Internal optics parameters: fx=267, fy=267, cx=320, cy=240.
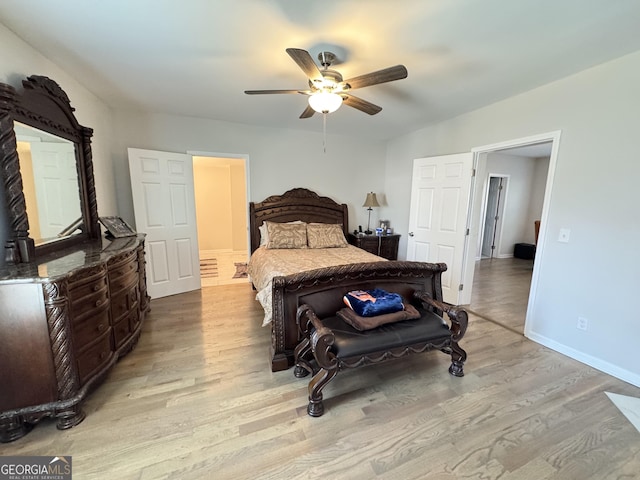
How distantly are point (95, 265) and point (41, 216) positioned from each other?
0.71 m

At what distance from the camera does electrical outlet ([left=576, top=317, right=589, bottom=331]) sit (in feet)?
7.77

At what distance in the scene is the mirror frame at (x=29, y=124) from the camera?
1672 millimetres

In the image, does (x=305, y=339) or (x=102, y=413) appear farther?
(x=305, y=339)

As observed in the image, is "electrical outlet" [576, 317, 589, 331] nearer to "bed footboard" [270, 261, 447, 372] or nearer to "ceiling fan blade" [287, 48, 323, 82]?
"bed footboard" [270, 261, 447, 372]

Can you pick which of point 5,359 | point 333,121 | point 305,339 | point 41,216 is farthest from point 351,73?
point 5,359

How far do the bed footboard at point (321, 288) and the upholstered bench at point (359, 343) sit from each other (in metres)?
0.11

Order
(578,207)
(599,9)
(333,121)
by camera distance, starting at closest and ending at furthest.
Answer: (599,9), (578,207), (333,121)

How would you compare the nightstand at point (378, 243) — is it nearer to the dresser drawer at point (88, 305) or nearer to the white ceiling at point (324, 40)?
the white ceiling at point (324, 40)

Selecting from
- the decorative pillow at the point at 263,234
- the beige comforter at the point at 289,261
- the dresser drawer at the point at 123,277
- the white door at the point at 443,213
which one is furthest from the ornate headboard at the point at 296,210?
the dresser drawer at the point at 123,277

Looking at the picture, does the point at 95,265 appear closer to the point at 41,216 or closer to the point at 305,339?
the point at 41,216

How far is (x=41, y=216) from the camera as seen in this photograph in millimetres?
2018

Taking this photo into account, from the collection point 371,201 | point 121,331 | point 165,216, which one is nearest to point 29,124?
point 121,331

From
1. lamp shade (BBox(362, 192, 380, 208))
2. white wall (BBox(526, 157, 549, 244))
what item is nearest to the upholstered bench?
lamp shade (BBox(362, 192, 380, 208))

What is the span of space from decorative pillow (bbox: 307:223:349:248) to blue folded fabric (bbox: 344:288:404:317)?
183cm
